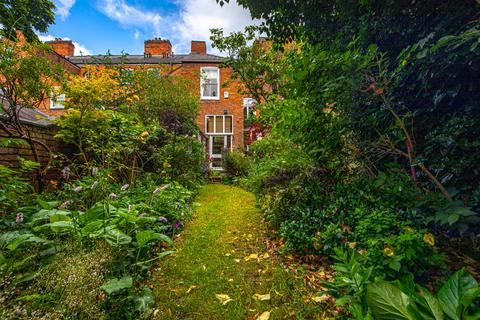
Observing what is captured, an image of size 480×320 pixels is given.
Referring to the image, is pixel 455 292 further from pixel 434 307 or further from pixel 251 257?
pixel 251 257

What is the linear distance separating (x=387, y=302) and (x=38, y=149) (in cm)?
540

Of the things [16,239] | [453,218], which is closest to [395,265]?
[453,218]

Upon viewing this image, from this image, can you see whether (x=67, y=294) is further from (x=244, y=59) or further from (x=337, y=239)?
(x=244, y=59)

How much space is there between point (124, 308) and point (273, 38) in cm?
458

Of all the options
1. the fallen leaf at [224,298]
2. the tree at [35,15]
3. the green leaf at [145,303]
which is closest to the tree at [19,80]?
the tree at [35,15]

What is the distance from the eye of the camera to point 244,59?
8.76 metres

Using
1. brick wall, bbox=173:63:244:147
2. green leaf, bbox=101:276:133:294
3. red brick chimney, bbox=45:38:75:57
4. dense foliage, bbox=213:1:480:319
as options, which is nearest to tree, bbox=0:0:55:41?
dense foliage, bbox=213:1:480:319

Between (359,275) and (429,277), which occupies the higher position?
(359,275)

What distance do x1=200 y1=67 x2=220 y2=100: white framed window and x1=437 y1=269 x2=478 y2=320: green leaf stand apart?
1515 centimetres

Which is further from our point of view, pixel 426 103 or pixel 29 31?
pixel 29 31

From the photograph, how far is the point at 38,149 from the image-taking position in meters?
3.98

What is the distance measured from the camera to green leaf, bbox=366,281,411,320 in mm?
1294

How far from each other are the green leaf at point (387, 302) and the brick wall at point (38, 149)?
486 centimetres

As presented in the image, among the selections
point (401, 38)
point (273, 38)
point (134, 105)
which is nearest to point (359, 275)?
point (401, 38)
